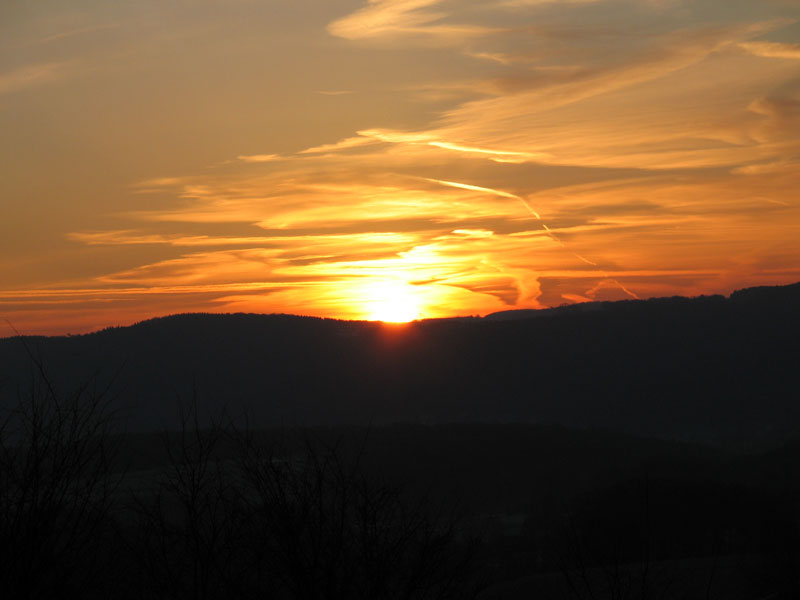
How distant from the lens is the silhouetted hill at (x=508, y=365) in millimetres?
142500

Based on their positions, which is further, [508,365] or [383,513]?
[508,365]

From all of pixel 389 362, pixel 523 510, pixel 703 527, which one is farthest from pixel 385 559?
pixel 389 362

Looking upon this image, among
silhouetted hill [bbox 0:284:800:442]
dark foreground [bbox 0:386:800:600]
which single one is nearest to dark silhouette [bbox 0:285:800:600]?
dark foreground [bbox 0:386:800:600]

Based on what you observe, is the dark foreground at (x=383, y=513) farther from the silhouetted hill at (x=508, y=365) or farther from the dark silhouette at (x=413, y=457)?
the silhouetted hill at (x=508, y=365)

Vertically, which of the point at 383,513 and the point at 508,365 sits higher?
the point at 383,513

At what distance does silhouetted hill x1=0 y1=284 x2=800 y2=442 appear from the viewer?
5610 inches

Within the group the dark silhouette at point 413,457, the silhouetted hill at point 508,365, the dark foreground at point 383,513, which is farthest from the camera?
the silhouetted hill at point 508,365

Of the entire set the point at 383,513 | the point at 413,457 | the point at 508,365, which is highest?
the point at 383,513

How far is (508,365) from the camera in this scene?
167125mm

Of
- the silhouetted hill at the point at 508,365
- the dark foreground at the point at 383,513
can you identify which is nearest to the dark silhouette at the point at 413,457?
the dark foreground at the point at 383,513

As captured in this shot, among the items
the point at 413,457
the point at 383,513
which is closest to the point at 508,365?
the point at 413,457

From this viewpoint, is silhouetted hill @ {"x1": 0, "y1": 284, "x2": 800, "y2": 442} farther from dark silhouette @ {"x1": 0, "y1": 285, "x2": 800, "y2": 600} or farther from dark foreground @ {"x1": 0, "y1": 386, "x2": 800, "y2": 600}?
dark foreground @ {"x1": 0, "y1": 386, "x2": 800, "y2": 600}

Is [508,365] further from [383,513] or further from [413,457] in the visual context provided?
[383,513]

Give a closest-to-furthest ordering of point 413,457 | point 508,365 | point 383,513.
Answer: point 383,513 → point 413,457 → point 508,365
